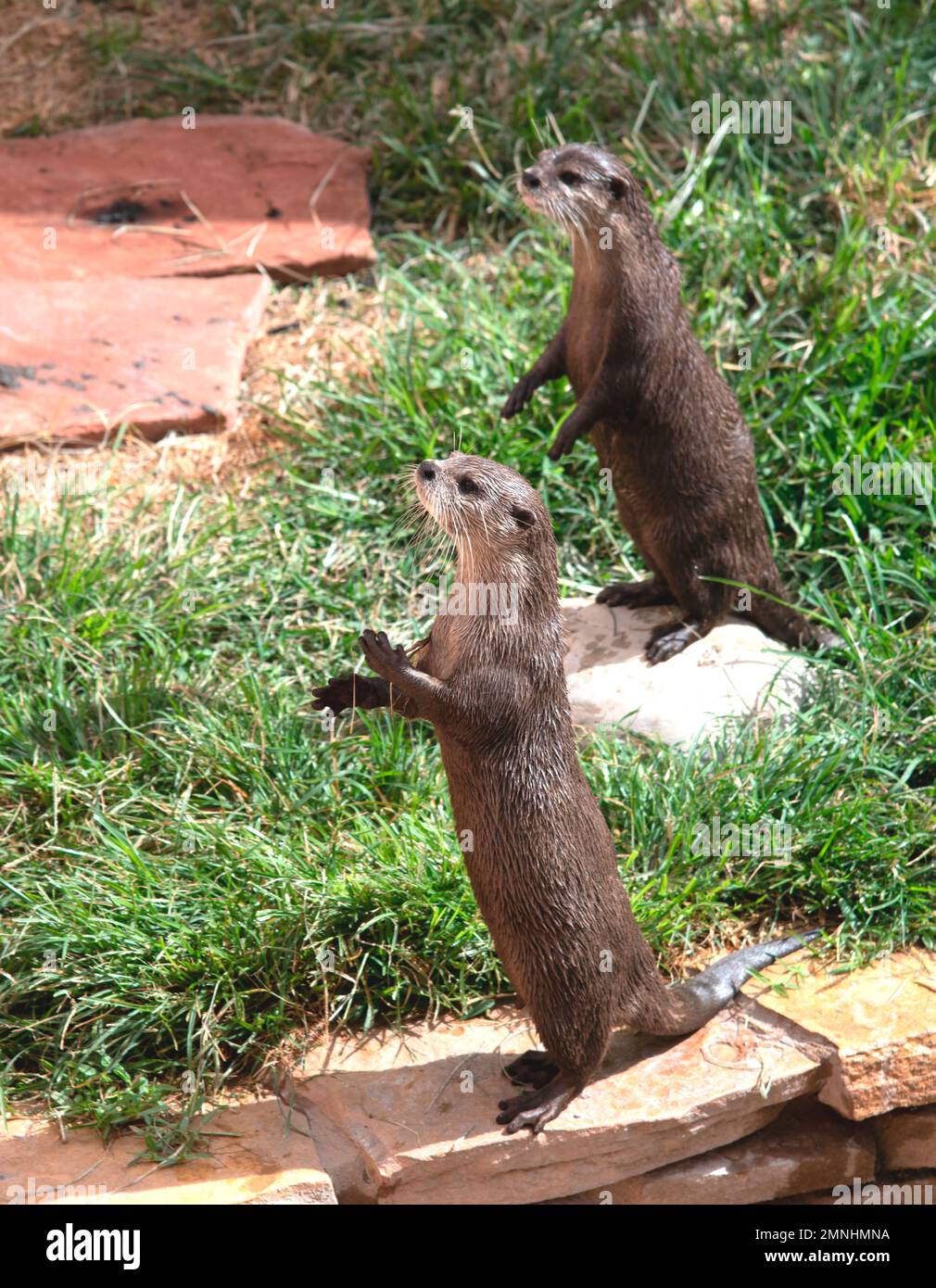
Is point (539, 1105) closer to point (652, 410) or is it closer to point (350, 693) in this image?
point (350, 693)

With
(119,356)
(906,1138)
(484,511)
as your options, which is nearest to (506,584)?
(484,511)

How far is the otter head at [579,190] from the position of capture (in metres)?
3.57

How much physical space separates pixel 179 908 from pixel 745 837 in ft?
4.14

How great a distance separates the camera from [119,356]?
475 centimetres

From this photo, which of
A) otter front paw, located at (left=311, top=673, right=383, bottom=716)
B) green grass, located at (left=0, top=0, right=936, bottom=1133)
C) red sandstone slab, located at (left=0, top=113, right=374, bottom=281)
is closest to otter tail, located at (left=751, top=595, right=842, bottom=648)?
green grass, located at (left=0, top=0, right=936, bottom=1133)

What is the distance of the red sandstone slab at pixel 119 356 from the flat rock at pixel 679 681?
4.99 feet

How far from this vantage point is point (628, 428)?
147 inches

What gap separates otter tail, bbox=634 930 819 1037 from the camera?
291 cm

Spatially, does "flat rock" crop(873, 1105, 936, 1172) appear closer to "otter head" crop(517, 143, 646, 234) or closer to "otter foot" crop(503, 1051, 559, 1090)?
"otter foot" crop(503, 1051, 559, 1090)

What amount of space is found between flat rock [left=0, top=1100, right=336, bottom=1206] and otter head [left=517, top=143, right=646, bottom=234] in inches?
85.2

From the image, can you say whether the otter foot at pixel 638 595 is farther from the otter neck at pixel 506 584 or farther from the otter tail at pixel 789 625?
the otter neck at pixel 506 584
